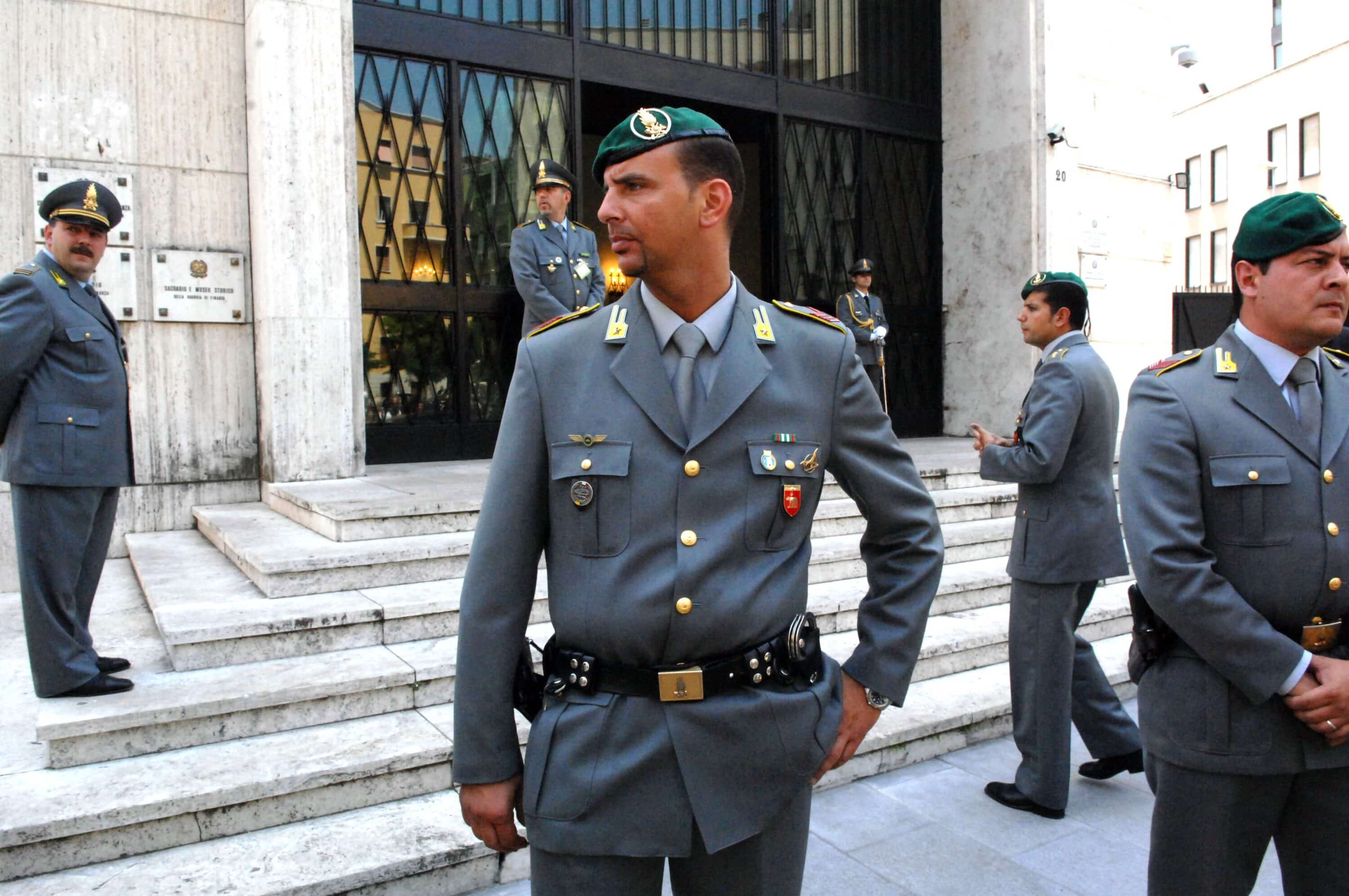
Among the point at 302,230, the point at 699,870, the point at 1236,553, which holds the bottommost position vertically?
the point at 699,870

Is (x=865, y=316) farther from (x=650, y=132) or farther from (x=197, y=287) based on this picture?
(x=650, y=132)

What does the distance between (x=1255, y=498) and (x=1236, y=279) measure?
21.7 inches

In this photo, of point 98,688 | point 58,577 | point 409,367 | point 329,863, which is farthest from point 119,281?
point 329,863

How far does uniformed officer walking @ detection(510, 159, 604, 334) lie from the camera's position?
23.9 feet

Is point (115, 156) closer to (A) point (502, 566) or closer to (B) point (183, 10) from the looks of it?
(B) point (183, 10)

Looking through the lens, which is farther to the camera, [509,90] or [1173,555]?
[509,90]

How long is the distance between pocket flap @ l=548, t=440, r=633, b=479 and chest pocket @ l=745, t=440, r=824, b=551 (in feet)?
0.77

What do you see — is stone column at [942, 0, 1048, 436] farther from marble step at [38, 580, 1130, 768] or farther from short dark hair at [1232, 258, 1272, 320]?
short dark hair at [1232, 258, 1272, 320]

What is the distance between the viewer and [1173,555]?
214 cm

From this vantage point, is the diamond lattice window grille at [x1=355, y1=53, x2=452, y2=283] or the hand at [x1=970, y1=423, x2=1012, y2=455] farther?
the diamond lattice window grille at [x1=355, y1=53, x2=452, y2=283]

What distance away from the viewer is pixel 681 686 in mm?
1680

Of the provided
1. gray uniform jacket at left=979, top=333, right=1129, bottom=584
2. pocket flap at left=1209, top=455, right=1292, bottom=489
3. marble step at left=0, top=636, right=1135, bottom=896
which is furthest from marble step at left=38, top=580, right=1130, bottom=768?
pocket flap at left=1209, top=455, right=1292, bottom=489

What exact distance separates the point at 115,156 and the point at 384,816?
16.1ft

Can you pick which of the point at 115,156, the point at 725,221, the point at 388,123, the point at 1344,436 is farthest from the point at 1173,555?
the point at 388,123
